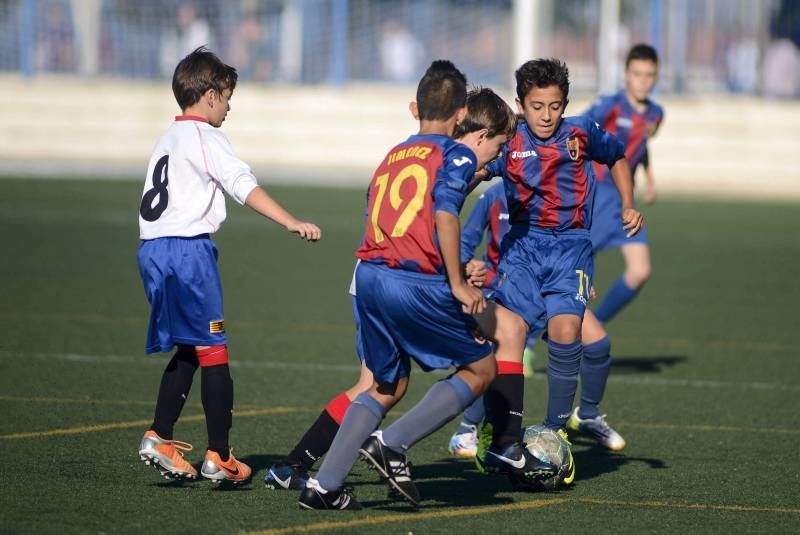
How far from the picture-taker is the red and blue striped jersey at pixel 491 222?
683cm

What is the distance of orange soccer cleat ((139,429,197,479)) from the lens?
548 cm

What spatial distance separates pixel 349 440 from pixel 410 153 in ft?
3.72

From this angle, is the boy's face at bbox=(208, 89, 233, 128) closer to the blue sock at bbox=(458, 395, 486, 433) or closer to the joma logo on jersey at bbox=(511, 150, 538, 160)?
the joma logo on jersey at bbox=(511, 150, 538, 160)

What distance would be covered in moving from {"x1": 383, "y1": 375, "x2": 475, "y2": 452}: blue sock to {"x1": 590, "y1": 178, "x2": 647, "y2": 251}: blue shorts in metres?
4.14

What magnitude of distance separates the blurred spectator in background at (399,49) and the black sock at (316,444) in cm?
2095

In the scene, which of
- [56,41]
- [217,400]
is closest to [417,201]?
[217,400]

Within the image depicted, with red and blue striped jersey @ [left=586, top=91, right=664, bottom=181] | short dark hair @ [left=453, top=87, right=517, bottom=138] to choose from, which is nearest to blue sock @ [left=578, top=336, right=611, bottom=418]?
short dark hair @ [left=453, top=87, right=517, bottom=138]

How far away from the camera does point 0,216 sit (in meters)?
18.5

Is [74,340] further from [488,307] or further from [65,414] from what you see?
[488,307]

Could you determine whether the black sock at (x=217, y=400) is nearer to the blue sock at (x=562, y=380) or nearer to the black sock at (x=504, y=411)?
the black sock at (x=504, y=411)

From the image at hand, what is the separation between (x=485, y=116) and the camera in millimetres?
5801

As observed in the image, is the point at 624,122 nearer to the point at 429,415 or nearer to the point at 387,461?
the point at 429,415

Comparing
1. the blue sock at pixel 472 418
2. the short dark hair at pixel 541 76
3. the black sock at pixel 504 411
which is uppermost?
the short dark hair at pixel 541 76

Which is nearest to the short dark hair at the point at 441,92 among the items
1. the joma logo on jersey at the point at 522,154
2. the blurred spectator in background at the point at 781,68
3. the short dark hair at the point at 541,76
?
the short dark hair at the point at 541,76
